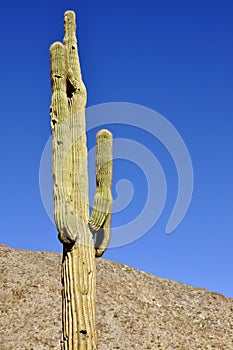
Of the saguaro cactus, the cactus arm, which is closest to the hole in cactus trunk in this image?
the saguaro cactus

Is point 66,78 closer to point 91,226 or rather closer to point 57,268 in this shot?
point 91,226

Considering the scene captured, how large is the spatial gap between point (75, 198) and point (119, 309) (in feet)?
80.1

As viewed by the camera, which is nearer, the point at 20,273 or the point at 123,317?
the point at 123,317

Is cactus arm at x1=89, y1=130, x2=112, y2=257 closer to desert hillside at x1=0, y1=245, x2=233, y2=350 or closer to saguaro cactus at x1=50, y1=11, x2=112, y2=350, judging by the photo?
Answer: saguaro cactus at x1=50, y1=11, x2=112, y2=350

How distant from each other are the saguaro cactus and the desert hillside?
64.3 ft

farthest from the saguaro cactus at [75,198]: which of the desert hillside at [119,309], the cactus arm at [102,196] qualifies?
the desert hillside at [119,309]

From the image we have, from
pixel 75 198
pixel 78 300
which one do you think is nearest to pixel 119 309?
pixel 75 198

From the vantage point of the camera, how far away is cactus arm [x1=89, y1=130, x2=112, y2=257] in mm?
8672

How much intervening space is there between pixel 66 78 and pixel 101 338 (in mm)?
21469

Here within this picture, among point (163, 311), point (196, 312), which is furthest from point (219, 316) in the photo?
point (163, 311)

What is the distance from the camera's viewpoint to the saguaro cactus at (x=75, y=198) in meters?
8.14

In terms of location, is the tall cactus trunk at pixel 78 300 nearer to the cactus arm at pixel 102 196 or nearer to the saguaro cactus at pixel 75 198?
the saguaro cactus at pixel 75 198

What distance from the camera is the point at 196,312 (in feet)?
115

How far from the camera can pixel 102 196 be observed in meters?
8.70
